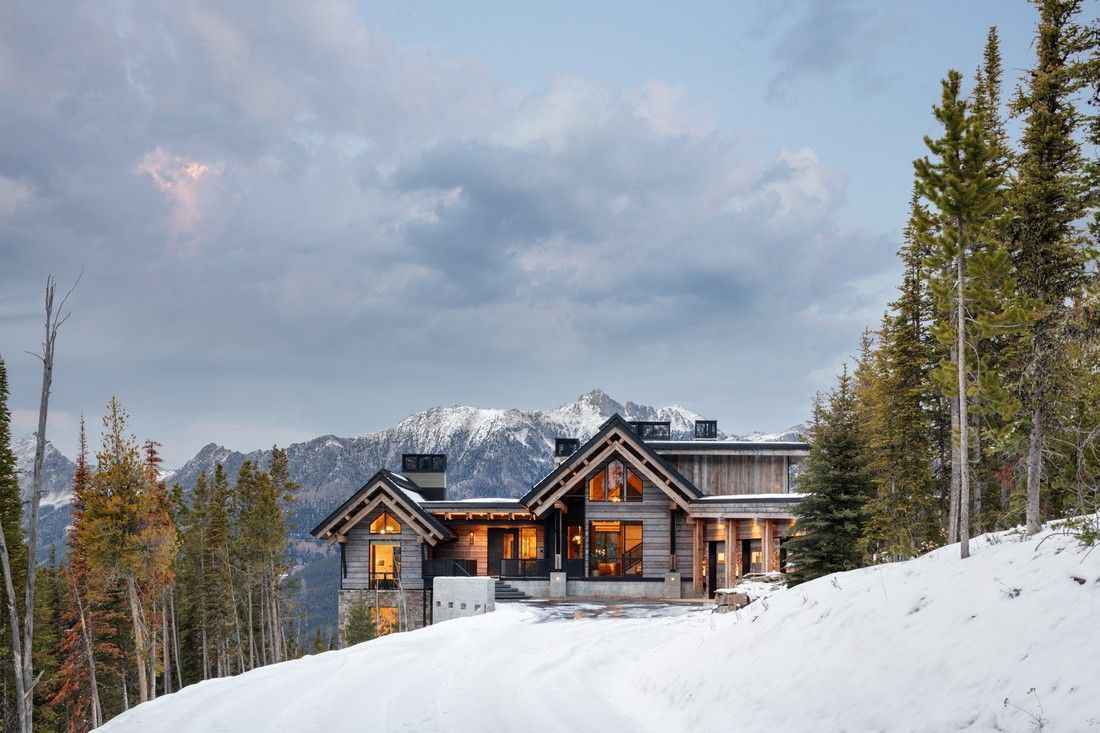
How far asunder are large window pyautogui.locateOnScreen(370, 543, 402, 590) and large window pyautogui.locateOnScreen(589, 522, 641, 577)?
9.51 meters

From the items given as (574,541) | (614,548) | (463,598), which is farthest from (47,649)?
(614,548)

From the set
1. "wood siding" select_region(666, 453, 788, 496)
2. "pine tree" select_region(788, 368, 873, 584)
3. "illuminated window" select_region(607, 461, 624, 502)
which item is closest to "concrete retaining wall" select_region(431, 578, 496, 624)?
"pine tree" select_region(788, 368, 873, 584)

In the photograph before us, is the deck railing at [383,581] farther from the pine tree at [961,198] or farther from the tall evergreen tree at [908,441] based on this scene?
the pine tree at [961,198]

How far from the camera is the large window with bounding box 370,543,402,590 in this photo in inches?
1446

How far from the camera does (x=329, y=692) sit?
10766 millimetres

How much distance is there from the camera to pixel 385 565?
123 ft

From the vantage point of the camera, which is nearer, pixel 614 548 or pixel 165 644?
pixel 614 548

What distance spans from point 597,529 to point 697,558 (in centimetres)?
491

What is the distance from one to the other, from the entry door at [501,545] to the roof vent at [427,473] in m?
6.11

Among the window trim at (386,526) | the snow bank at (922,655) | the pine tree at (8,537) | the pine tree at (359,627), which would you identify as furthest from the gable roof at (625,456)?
the pine tree at (8,537)

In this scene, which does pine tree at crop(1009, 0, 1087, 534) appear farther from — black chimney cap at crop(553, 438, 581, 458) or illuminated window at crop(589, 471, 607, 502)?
black chimney cap at crop(553, 438, 581, 458)

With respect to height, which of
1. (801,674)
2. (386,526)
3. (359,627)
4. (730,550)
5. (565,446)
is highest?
(565,446)

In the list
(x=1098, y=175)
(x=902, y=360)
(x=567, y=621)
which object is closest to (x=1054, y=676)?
(x=1098, y=175)

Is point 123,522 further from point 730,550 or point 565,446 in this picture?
point 730,550
